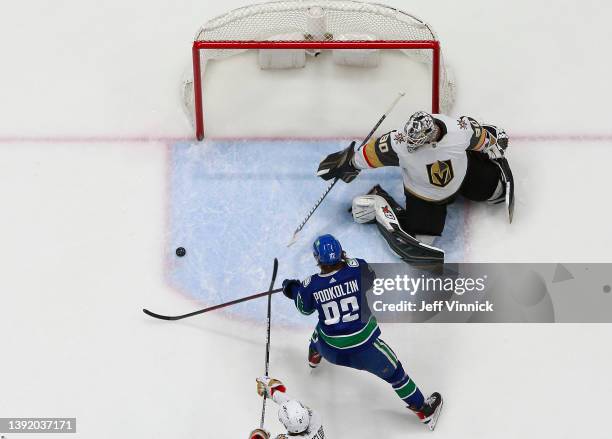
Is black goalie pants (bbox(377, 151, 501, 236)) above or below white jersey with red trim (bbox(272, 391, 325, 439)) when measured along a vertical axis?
above

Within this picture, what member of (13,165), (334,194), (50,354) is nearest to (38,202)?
(13,165)

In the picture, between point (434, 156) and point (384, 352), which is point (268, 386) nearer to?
point (384, 352)

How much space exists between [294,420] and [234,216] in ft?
4.82

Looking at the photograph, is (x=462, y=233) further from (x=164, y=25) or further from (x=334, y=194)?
(x=164, y=25)

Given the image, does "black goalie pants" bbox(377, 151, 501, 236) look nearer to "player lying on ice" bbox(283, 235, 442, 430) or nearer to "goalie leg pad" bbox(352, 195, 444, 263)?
"goalie leg pad" bbox(352, 195, 444, 263)

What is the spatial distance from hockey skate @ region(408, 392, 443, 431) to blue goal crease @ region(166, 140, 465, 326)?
692 millimetres

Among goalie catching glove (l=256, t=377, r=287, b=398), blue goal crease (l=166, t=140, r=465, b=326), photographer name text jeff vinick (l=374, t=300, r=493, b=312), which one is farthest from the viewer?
blue goal crease (l=166, t=140, r=465, b=326)

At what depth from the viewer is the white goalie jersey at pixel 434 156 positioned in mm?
6664

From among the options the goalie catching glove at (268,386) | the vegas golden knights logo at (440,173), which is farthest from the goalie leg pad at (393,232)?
the goalie catching glove at (268,386)

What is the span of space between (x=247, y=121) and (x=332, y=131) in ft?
1.41

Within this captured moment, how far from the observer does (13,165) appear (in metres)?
7.21

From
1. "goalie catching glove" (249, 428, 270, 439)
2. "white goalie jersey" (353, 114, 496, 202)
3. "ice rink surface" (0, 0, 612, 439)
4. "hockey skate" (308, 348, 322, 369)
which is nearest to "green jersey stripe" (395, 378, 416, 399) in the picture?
"ice rink surface" (0, 0, 612, 439)

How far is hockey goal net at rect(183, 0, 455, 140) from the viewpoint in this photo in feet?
22.6

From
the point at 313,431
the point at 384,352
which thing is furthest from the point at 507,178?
the point at 313,431
